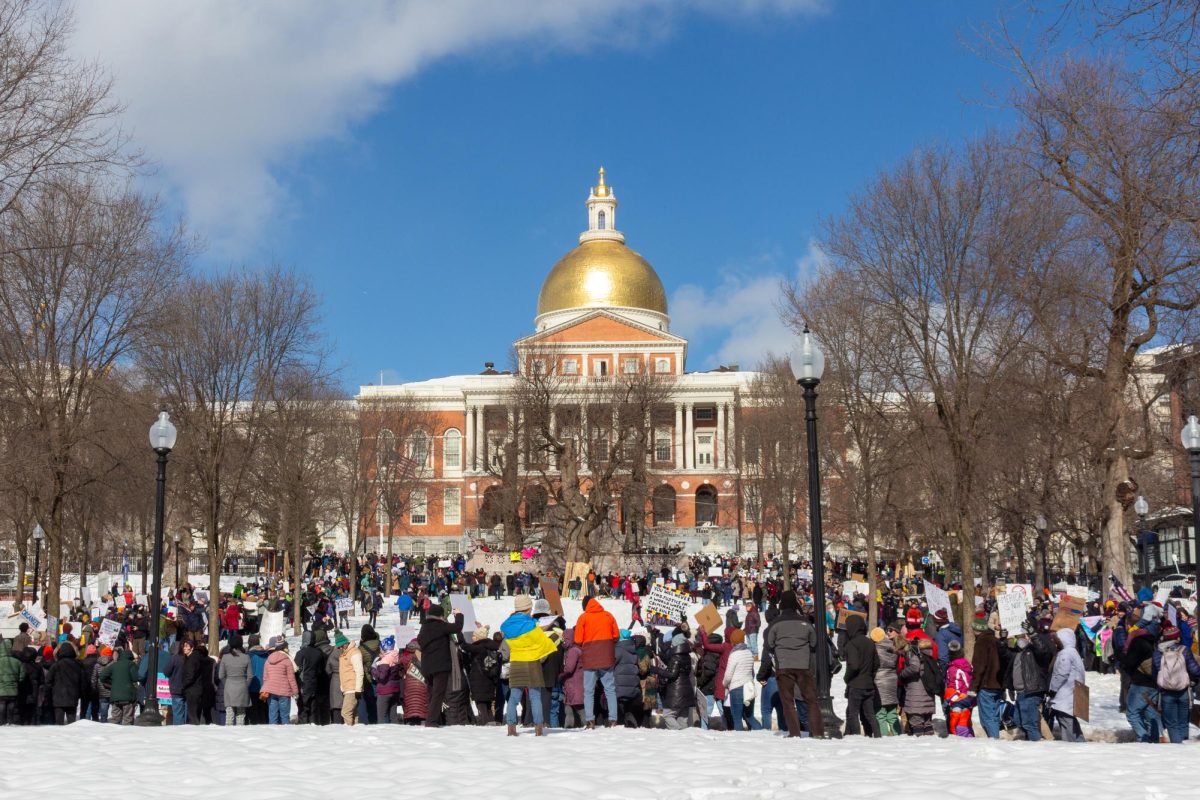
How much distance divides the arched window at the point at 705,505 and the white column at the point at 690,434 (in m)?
1.94

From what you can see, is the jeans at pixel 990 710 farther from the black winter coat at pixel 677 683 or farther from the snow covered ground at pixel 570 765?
the black winter coat at pixel 677 683

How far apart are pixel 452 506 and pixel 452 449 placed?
5973 mm

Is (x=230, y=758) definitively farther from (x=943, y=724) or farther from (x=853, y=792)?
(x=943, y=724)

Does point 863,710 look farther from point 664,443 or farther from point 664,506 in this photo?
point 664,443

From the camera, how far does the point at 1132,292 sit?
2219 centimetres

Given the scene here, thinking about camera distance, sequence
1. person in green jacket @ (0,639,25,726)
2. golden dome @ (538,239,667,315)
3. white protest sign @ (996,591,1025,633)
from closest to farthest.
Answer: person in green jacket @ (0,639,25,726), white protest sign @ (996,591,1025,633), golden dome @ (538,239,667,315)

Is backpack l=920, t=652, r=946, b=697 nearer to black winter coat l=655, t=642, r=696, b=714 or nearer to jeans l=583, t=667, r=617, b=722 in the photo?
black winter coat l=655, t=642, r=696, b=714

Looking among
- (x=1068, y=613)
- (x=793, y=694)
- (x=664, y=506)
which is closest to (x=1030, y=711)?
(x=793, y=694)

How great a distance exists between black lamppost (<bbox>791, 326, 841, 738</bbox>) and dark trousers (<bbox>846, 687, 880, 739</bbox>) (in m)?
0.35

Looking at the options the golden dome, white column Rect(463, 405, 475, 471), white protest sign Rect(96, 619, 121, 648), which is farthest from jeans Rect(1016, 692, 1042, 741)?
the golden dome

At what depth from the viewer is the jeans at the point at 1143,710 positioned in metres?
14.2

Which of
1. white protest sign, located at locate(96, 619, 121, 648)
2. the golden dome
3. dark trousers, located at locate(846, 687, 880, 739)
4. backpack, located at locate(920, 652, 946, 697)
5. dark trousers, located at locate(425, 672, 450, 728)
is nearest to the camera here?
dark trousers, located at locate(846, 687, 880, 739)

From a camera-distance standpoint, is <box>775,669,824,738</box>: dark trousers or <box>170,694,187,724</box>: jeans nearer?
<box>775,669,824,738</box>: dark trousers

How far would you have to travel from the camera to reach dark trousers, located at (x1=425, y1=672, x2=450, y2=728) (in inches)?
583
